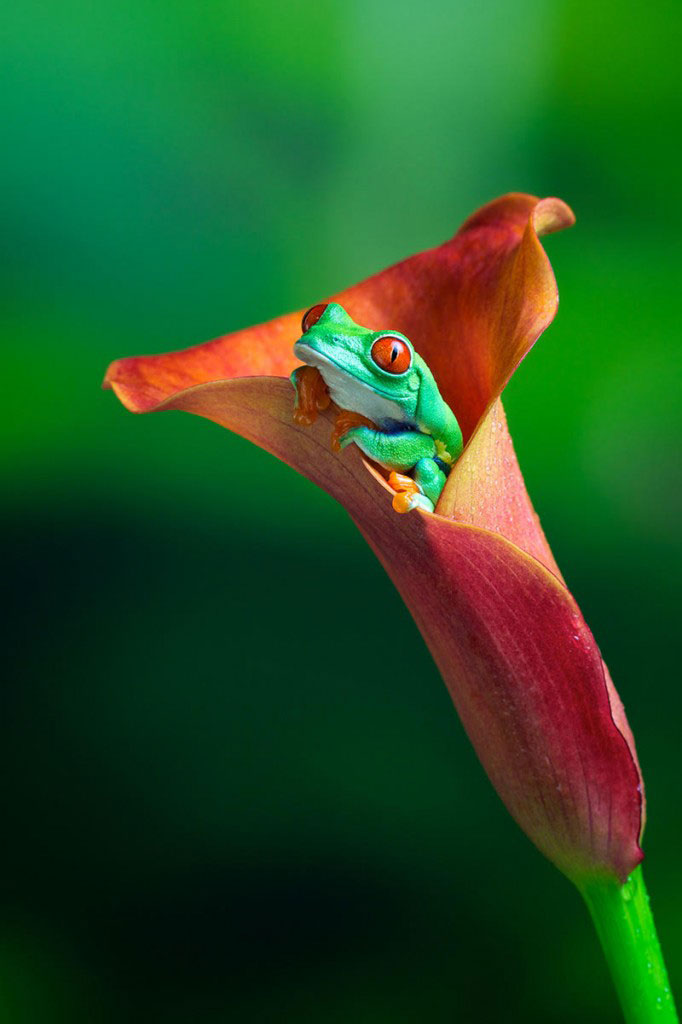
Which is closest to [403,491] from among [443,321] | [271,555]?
[443,321]

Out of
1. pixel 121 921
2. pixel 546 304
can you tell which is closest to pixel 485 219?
pixel 546 304

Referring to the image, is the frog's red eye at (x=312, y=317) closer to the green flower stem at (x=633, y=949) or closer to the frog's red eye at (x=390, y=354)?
the frog's red eye at (x=390, y=354)


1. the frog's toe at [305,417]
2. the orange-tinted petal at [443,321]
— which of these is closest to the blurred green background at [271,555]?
the orange-tinted petal at [443,321]

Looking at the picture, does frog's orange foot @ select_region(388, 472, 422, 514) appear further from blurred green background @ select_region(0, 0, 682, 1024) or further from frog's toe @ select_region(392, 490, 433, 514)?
blurred green background @ select_region(0, 0, 682, 1024)

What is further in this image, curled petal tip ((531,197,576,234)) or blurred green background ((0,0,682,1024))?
blurred green background ((0,0,682,1024))

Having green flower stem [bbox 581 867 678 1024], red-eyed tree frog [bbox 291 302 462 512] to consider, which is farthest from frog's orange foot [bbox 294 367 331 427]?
green flower stem [bbox 581 867 678 1024]

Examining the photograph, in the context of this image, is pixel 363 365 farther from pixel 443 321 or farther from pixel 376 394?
pixel 443 321
